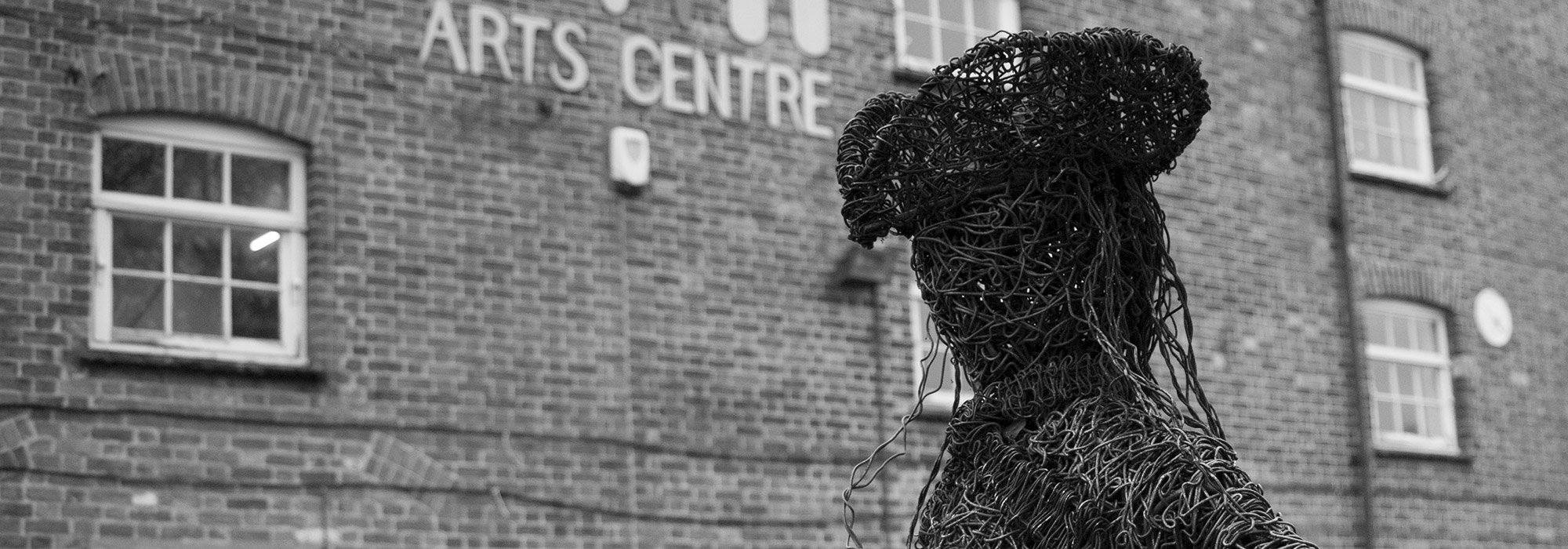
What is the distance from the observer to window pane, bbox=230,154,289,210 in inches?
369

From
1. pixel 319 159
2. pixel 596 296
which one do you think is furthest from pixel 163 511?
pixel 596 296

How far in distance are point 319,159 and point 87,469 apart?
76.3 inches

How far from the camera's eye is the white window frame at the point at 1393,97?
1458 cm

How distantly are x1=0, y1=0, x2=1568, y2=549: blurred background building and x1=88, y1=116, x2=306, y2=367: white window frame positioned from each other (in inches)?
0.7

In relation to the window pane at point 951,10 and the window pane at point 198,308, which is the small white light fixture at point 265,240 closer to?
the window pane at point 198,308

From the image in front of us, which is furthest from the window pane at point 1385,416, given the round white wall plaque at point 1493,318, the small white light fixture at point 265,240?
the small white light fixture at point 265,240

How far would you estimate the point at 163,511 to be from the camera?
877 cm

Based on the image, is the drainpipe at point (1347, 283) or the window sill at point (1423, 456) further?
the window sill at point (1423, 456)

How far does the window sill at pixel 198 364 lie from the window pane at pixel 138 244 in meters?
0.47

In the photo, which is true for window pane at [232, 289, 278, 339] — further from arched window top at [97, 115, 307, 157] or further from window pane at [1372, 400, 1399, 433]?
window pane at [1372, 400, 1399, 433]

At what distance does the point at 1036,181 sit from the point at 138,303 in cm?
610

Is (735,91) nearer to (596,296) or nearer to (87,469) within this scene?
(596,296)

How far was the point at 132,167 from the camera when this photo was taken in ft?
29.8

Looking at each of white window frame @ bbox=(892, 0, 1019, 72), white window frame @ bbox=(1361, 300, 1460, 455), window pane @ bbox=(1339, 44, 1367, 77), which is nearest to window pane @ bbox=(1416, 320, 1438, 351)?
white window frame @ bbox=(1361, 300, 1460, 455)
